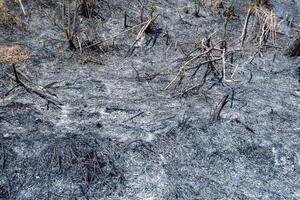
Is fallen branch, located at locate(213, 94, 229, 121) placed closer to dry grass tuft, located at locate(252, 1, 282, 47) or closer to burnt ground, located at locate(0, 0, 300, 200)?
burnt ground, located at locate(0, 0, 300, 200)

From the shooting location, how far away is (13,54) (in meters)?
2.86

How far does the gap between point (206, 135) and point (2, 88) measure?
1.37 m

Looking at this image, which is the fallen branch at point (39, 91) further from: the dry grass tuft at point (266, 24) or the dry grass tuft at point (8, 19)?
the dry grass tuft at point (266, 24)

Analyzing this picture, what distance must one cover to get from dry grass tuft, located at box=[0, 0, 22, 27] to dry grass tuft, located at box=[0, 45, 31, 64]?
0.29 meters

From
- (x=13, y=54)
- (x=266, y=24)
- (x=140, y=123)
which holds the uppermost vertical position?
(x=266, y=24)

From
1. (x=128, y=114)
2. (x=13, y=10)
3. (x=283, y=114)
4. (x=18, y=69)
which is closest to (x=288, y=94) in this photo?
(x=283, y=114)

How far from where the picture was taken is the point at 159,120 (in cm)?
246

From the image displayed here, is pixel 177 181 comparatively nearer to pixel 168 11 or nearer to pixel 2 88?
pixel 2 88

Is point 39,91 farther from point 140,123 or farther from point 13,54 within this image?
point 140,123

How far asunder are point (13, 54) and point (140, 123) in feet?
3.78

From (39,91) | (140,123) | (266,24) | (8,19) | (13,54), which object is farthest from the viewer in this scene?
(266,24)

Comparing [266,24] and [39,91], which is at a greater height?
[266,24]

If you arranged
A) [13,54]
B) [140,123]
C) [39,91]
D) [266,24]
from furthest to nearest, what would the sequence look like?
[266,24]
[13,54]
[39,91]
[140,123]

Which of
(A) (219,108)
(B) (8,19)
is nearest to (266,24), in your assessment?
(A) (219,108)
